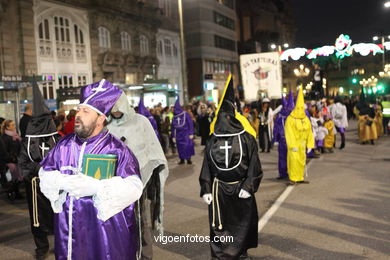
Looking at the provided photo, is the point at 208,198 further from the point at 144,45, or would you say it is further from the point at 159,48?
the point at 159,48

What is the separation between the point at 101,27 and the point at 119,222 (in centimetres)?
3070

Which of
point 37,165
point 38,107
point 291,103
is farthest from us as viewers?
point 291,103

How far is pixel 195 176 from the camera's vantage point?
39.7 feet

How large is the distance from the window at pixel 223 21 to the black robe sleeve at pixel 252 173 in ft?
163

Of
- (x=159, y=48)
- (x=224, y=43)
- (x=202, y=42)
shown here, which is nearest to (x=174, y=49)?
(x=159, y=48)

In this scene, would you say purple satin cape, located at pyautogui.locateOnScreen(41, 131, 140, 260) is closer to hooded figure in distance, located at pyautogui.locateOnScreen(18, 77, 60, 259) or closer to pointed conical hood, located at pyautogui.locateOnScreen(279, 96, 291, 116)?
hooded figure in distance, located at pyautogui.locateOnScreen(18, 77, 60, 259)

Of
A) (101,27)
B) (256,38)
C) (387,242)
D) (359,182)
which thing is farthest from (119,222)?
(256,38)

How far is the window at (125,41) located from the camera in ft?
115

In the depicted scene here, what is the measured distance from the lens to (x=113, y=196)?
11.4 ft

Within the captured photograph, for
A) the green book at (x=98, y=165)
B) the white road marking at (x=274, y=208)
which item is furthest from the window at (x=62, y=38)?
the green book at (x=98, y=165)

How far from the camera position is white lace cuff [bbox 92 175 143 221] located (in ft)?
11.4

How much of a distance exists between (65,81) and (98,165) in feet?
89.3

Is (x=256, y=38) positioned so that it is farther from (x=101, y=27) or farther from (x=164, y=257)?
(x=164, y=257)

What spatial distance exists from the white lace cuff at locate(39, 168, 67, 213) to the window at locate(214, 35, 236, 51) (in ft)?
167
